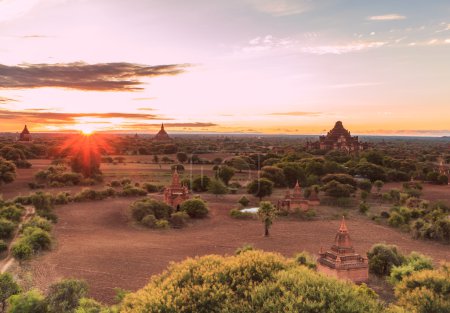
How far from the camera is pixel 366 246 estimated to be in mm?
23984

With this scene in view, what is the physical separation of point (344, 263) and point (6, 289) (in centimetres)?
1273

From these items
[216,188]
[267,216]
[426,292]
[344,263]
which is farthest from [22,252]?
[216,188]

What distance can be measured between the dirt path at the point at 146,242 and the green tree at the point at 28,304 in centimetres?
336

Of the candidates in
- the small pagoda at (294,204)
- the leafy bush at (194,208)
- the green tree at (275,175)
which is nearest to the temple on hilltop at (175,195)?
the leafy bush at (194,208)

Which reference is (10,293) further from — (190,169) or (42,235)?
(190,169)

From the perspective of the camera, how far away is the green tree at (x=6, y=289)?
44.7 ft

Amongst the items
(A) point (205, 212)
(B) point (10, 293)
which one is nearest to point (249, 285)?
(B) point (10, 293)

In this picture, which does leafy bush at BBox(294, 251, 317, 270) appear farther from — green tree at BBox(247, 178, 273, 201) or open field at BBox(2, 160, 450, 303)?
green tree at BBox(247, 178, 273, 201)

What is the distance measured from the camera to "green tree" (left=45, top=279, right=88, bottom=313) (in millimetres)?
12969

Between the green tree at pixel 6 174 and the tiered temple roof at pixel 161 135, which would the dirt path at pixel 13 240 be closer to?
the green tree at pixel 6 174

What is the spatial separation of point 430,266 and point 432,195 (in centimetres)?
2746

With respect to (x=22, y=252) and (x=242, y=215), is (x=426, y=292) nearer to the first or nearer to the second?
(x=22, y=252)

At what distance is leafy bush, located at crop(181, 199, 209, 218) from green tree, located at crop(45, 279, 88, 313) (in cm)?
1742

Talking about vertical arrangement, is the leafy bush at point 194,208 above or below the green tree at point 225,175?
below
